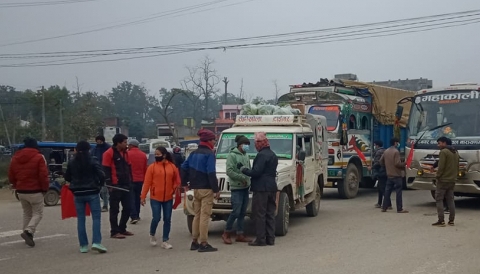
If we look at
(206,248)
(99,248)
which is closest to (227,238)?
(206,248)

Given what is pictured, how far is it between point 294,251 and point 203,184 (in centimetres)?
181

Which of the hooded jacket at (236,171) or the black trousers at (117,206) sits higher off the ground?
the hooded jacket at (236,171)

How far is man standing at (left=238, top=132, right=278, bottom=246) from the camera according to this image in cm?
1013

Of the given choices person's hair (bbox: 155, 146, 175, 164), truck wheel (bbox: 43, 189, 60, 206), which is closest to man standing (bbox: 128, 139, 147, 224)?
person's hair (bbox: 155, 146, 175, 164)

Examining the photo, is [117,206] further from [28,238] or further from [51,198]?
[51,198]

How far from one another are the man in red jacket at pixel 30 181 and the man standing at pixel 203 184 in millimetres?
2535

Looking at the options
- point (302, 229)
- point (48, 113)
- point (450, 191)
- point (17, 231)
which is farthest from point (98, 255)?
point (48, 113)

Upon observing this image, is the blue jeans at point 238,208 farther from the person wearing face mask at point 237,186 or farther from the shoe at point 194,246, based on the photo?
the shoe at point 194,246

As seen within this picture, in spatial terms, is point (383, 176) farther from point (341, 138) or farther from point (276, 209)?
point (276, 209)

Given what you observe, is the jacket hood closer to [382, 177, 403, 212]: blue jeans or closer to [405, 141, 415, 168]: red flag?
[382, 177, 403, 212]: blue jeans

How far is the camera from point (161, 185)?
9.78 meters

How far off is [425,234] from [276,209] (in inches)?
118

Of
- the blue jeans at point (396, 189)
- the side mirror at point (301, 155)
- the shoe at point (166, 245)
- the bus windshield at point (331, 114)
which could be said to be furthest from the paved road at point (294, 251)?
the bus windshield at point (331, 114)

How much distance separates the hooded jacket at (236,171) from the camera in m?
10.2
